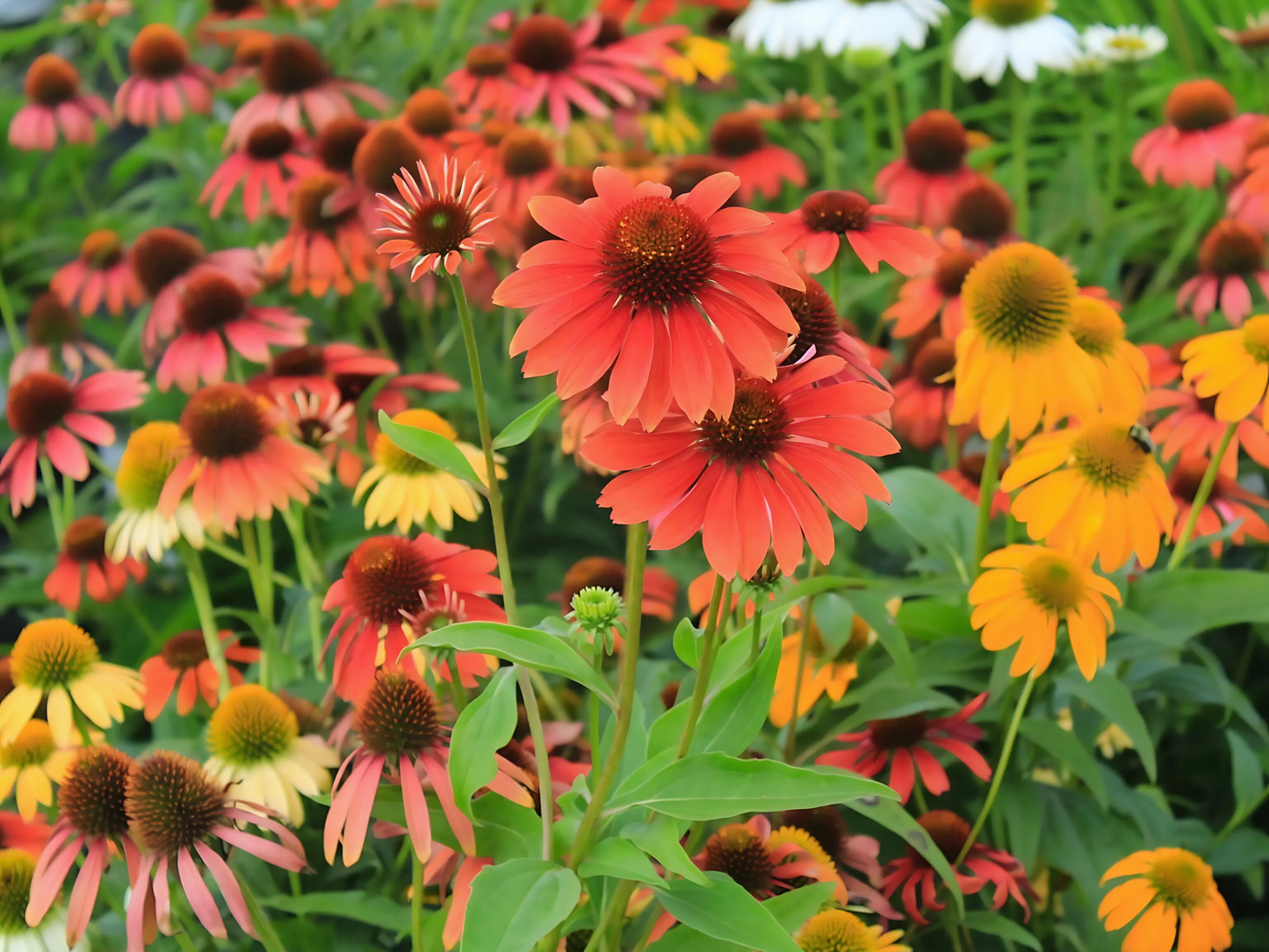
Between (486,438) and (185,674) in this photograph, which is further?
(185,674)

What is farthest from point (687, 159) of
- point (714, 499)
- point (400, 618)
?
point (714, 499)

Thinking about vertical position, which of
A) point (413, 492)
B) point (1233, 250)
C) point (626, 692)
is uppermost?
point (626, 692)

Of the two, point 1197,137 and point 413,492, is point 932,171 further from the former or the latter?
point 413,492

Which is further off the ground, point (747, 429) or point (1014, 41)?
point (747, 429)

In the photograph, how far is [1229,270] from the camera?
4.71ft

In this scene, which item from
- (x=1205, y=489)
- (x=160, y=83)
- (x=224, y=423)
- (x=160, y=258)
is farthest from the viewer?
(x=160, y=83)

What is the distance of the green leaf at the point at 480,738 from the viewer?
0.63 metres

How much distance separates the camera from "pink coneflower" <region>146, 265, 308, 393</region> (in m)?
1.34

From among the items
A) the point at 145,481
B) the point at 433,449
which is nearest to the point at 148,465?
the point at 145,481

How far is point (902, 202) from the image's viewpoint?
1548 mm

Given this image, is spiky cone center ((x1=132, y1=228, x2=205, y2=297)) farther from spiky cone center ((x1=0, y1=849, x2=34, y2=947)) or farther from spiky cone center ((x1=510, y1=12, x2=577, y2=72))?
spiky cone center ((x1=0, y1=849, x2=34, y2=947))

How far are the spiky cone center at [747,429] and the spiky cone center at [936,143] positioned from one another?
107 cm

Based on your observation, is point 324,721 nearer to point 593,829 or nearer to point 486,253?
point 593,829

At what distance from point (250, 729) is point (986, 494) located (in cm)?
60
